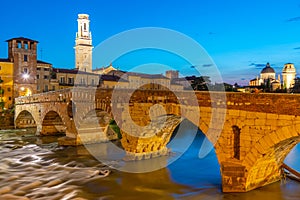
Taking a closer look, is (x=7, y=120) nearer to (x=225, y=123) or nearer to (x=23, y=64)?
(x=23, y=64)

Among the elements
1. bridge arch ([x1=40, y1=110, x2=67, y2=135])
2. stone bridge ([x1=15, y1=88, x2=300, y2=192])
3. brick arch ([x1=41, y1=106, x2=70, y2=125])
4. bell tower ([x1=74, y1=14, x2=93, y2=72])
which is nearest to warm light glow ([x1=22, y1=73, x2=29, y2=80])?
bridge arch ([x1=40, y1=110, x2=67, y2=135])

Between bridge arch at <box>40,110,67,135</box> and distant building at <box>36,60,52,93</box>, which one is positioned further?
distant building at <box>36,60,52,93</box>

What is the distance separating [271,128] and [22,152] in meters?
19.0

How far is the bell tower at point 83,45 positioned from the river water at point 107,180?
51897 mm

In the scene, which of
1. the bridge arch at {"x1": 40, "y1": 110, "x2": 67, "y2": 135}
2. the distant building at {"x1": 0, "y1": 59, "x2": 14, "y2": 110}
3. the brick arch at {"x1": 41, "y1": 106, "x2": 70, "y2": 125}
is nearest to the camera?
the brick arch at {"x1": 41, "y1": 106, "x2": 70, "y2": 125}

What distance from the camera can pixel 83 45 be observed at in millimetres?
71688

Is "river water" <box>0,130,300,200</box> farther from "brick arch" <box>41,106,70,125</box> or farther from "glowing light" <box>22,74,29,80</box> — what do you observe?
"glowing light" <box>22,74,29,80</box>

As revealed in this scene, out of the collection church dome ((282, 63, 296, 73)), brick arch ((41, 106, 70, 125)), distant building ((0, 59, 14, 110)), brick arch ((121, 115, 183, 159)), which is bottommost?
brick arch ((121, 115, 183, 159))

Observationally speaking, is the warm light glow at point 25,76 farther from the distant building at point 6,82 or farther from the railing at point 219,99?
the railing at point 219,99

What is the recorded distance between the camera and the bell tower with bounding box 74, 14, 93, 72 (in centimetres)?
7156

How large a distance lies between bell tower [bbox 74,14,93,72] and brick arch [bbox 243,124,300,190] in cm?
6279

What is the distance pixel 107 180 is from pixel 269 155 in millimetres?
8021

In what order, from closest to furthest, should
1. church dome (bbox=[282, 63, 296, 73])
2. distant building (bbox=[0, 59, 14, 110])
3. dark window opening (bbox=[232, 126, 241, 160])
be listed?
dark window opening (bbox=[232, 126, 241, 160]), distant building (bbox=[0, 59, 14, 110]), church dome (bbox=[282, 63, 296, 73])

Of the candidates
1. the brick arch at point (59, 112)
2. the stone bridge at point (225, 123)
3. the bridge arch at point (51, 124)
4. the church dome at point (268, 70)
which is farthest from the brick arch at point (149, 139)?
the church dome at point (268, 70)
